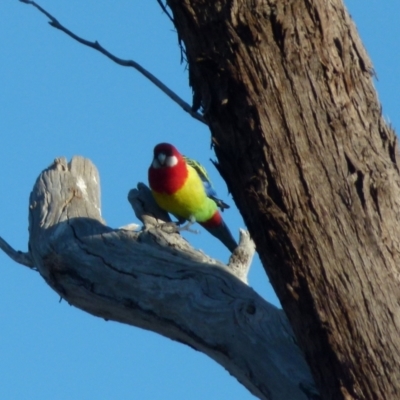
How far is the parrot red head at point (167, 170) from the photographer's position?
677 cm

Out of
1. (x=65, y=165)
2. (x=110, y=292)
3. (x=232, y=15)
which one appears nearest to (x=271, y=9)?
(x=232, y=15)

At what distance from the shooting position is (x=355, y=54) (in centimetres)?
285

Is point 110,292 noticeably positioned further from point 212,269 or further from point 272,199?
point 272,199

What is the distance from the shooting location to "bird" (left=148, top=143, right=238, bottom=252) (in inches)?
266

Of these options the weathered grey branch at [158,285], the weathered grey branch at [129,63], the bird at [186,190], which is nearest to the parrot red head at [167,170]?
the bird at [186,190]

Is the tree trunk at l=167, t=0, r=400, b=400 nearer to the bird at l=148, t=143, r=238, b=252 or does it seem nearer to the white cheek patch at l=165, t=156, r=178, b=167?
the bird at l=148, t=143, r=238, b=252

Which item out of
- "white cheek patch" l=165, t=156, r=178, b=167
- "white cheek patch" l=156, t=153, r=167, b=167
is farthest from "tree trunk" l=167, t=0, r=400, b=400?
"white cheek patch" l=156, t=153, r=167, b=167

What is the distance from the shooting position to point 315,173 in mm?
2762

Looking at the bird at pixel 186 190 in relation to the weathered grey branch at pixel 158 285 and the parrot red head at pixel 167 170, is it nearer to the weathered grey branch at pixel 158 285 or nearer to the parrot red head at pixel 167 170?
the parrot red head at pixel 167 170

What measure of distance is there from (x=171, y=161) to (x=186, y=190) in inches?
15.7

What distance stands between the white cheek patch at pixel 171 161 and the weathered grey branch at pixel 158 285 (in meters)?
A: 2.11

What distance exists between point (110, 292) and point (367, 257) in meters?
1.83

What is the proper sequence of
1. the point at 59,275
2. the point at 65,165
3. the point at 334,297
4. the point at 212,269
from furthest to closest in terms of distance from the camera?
the point at 65,165, the point at 59,275, the point at 212,269, the point at 334,297

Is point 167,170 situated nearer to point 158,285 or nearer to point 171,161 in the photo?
A: point 171,161
